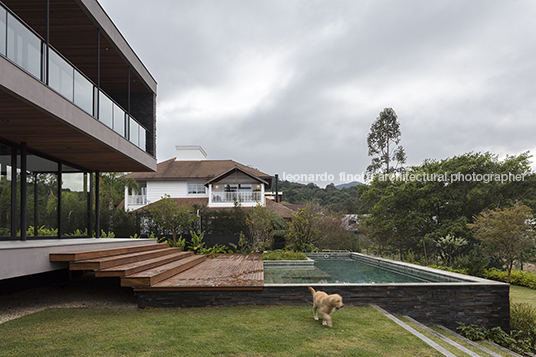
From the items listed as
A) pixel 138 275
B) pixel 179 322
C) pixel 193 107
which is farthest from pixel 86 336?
pixel 193 107

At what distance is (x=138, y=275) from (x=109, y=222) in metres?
9.59

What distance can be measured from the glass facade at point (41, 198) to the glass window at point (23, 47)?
2600 millimetres

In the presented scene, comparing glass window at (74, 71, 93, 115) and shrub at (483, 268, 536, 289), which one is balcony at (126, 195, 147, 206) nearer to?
glass window at (74, 71, 93, 115)

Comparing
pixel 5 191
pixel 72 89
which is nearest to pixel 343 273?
pixel 72 89

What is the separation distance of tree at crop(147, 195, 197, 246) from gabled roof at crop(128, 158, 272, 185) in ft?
30.7

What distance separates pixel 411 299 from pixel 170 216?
425 inches

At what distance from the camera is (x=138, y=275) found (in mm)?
6082

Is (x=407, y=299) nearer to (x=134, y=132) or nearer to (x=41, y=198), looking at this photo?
(x=134, y=132)

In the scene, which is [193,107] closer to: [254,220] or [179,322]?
[254,220]

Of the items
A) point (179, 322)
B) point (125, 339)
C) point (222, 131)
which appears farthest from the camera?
point (222, 131)

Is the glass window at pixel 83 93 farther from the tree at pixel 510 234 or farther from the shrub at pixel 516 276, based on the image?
the shrub at pixel 516 276

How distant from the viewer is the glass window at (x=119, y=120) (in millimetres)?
8566

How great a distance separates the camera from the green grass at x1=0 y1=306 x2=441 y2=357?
370 cm

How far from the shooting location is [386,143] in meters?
31.7
